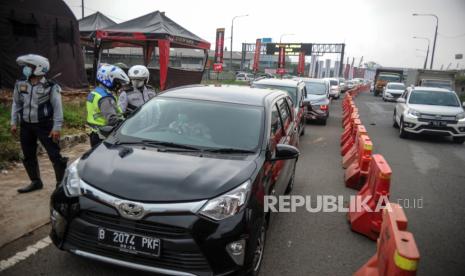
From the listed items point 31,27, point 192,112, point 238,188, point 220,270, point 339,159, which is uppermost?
point 31,27

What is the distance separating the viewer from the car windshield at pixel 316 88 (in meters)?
15.0

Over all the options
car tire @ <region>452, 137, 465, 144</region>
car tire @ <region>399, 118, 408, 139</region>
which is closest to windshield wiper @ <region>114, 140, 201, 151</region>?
car tire @ <region>399, 118, 408, 139</region>

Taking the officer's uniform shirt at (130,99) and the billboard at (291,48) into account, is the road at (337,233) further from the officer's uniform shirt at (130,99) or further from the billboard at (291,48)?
the billboard at (291,48)

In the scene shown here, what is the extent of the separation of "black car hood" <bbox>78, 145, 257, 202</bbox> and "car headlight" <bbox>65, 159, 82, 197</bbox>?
0.16 feet

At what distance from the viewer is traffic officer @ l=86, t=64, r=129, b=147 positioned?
468cm

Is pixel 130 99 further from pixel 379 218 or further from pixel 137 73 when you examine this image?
pixel 379 218

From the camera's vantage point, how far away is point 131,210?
2.76 m

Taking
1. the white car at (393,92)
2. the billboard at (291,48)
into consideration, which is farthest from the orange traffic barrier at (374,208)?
the billboard at (291,48)

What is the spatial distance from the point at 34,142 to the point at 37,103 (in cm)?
60

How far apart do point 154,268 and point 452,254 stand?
3.37 m

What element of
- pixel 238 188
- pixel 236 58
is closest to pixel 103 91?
pixel 238 188

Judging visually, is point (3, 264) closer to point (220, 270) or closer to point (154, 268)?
point (154, 268)

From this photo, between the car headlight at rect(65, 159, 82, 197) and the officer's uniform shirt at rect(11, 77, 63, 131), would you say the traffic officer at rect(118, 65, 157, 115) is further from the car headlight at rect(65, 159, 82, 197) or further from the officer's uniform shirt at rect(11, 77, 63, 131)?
the car headlight at rect(65, 159, 82, 197)

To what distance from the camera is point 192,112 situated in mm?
4176
